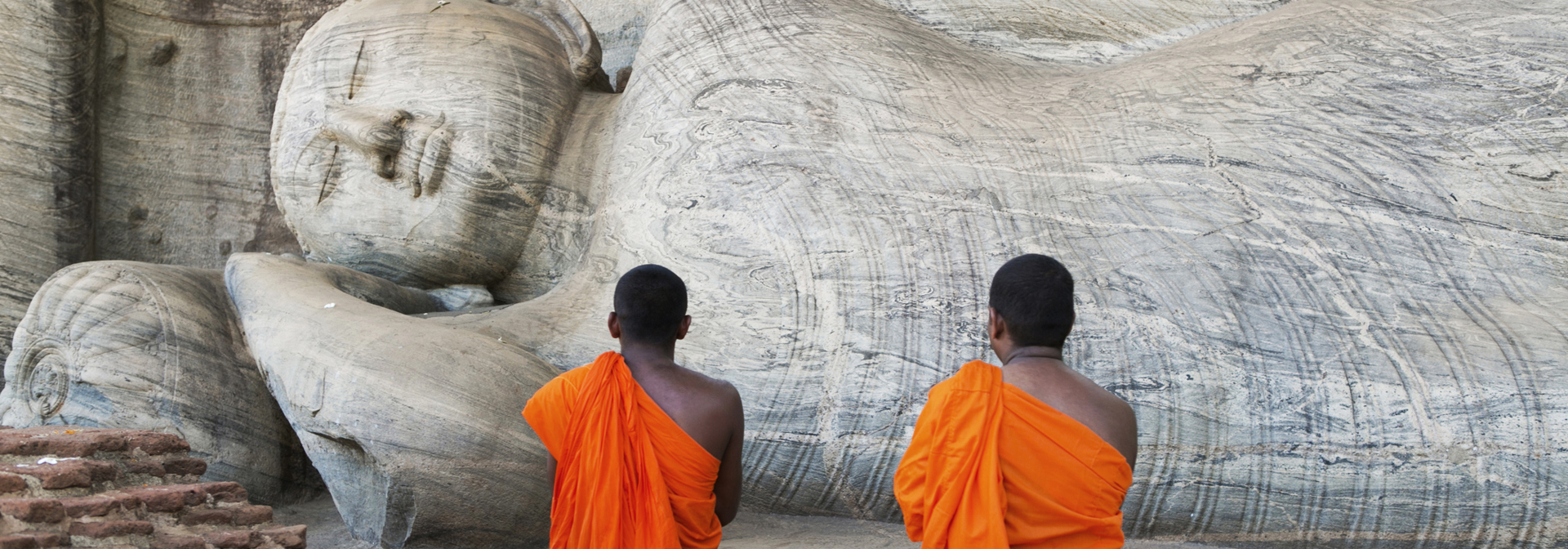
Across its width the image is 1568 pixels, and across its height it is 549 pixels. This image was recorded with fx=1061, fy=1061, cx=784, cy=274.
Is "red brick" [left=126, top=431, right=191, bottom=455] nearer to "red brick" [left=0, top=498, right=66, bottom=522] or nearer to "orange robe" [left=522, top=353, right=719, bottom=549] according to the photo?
"red brick" [left=0, top=498, right=66, bottom=522]

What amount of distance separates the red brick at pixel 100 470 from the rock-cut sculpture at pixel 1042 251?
506mm

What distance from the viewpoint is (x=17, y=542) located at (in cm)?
176

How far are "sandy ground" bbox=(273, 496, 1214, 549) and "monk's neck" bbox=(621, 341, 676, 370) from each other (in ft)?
2.34

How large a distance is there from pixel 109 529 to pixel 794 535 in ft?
4.95

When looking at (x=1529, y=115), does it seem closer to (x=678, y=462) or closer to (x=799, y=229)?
(x=799, y=229)

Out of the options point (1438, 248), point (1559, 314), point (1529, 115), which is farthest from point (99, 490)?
point (1529, 115)

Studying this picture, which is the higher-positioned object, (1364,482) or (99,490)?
(1364,482)

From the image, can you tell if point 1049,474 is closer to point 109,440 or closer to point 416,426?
point 416,426

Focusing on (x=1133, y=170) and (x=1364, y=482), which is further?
(x=1133, y=170)

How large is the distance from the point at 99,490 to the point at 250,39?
3654 mm

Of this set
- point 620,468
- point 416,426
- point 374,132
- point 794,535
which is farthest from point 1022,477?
point 374,132

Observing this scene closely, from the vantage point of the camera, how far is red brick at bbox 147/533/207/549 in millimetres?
2010

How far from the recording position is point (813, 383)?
2865 mm

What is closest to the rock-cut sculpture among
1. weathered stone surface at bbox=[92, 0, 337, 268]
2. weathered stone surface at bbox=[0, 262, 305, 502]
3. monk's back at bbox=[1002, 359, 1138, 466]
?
weathered stone surface at bbox=[0, 262, 305, 502]
